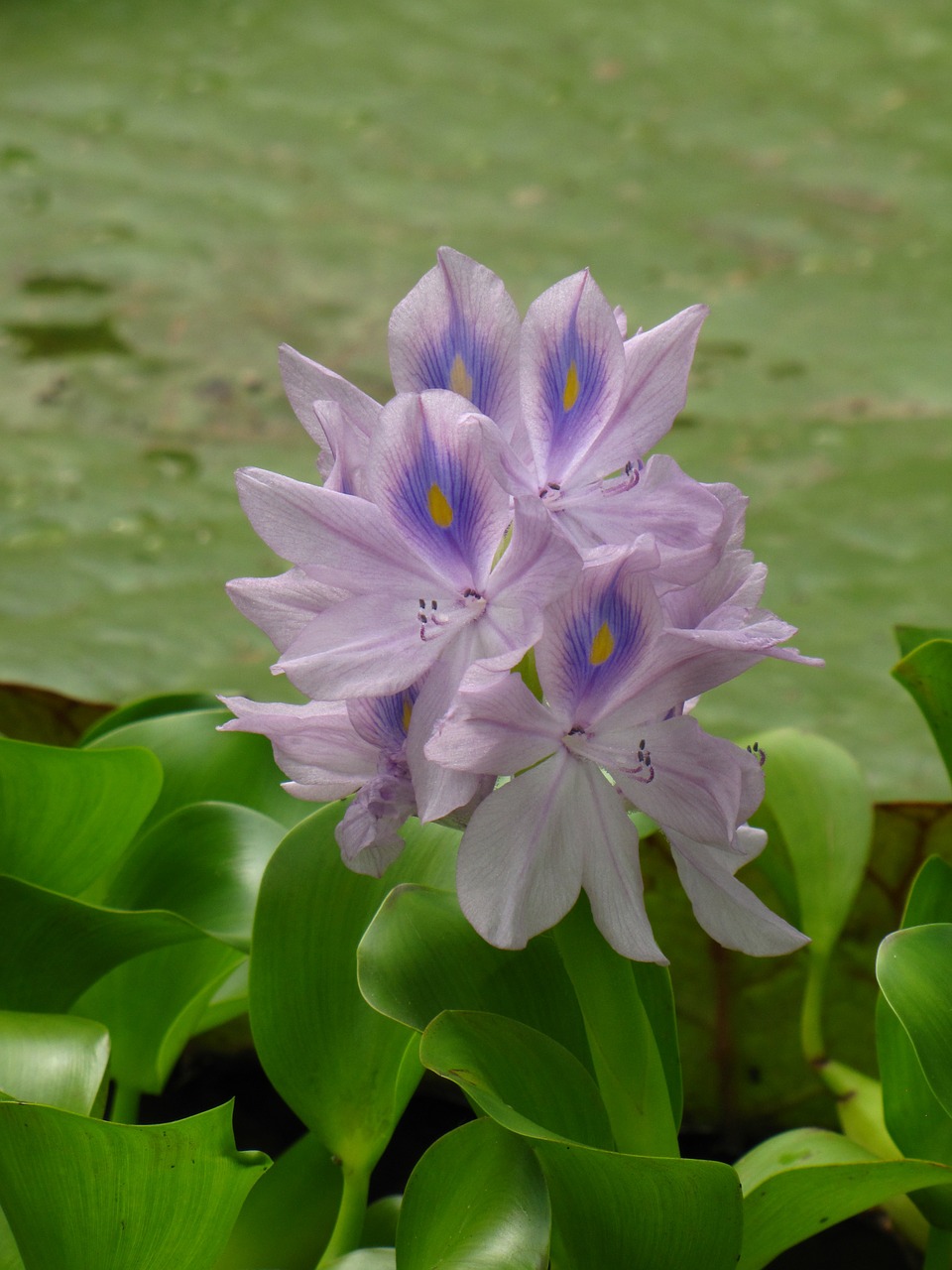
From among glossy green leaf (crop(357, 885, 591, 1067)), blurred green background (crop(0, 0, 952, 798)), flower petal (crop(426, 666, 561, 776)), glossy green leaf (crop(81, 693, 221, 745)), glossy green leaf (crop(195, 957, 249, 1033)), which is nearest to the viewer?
flower petal (crop(426, 666, 561, 776))

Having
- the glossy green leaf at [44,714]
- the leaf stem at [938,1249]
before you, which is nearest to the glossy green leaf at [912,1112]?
the leaf stem at [938,1249]

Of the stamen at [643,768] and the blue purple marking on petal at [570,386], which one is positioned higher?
the blue purple marking on petal at [570,386]

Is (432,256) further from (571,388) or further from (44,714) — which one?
(571,388)

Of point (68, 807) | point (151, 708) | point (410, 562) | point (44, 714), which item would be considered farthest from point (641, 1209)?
point (44, 714)

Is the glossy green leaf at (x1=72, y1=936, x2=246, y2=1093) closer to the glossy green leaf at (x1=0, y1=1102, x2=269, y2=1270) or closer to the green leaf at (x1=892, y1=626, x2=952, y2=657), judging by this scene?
the glossy green leaf at (x1=0, y1=1102, x2=269, y2=1270)

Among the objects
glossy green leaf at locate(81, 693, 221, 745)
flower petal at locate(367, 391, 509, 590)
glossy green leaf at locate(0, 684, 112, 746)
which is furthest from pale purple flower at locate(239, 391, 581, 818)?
glossy green leaf at locate(0, 684, 112, 746)

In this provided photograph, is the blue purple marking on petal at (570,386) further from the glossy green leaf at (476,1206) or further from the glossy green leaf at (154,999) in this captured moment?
the glossy green leaf at (154,999)
